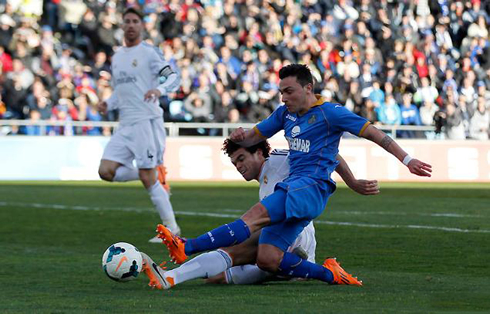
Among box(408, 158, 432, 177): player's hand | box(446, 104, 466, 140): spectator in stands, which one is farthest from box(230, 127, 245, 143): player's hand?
box(446, 104, 466, 140): spectator in stands

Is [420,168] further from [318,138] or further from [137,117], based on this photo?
[137,117]

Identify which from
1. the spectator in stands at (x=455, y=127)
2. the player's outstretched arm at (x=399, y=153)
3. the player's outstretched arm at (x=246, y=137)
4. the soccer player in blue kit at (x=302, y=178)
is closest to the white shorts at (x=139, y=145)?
the player's outstretched arm at (x=246, y=137)

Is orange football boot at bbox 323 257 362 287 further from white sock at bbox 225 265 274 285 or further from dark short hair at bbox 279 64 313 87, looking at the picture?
dark short hair at bbox 279 64 313 87

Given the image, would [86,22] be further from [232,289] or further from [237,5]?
[232,289]

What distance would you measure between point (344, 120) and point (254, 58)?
18.3 m

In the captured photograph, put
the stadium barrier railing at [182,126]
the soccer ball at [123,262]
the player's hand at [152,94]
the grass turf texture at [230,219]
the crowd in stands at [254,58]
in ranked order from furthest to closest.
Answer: the crowd in stands at [254,58]
the stadium barrier railing at [182,126]
the player's hand at [152,94]
the soccer ball at [123,262]
the grass turf texture at [230,219]

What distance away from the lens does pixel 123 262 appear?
703 cm

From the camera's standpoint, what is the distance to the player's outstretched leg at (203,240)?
6.85 m

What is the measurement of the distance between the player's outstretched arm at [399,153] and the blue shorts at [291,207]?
469 millimetres

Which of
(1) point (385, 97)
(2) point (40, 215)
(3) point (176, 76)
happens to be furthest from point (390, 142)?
(1) point (385, 97)

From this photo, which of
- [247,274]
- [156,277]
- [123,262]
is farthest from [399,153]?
[123,262]

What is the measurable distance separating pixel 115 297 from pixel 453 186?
53.8 ft

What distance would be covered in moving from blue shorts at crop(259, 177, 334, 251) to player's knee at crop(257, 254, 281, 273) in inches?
3.6

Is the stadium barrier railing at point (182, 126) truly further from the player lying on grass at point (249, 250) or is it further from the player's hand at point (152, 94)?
the player lying on grass at point (249, 250)
